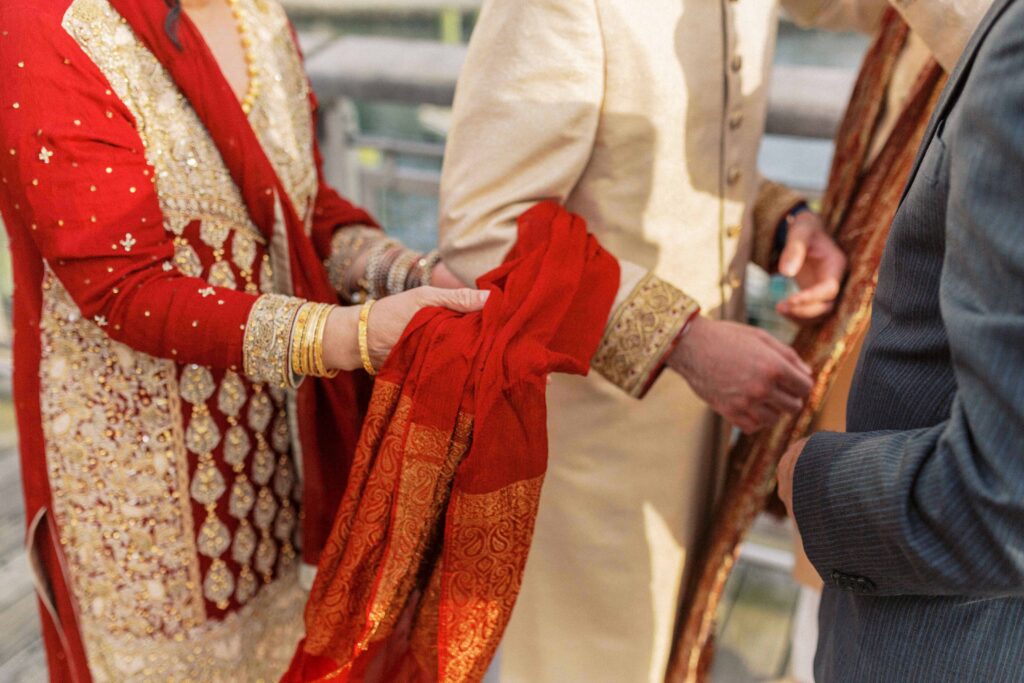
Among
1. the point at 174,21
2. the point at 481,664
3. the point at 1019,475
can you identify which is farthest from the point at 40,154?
the point at 1019,475

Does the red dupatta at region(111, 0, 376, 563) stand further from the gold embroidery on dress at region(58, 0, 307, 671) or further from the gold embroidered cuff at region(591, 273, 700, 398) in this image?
the gold embroidered cuff at region(591, 273, 700, 398)

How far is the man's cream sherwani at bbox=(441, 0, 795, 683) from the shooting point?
1.00 m

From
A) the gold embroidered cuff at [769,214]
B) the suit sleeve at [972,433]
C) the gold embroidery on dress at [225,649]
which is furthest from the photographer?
the gold embroidered cuff at [769,214]

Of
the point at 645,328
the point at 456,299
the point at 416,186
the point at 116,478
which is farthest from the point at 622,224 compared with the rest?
the point at 416,186

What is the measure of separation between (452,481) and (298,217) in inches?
15.9

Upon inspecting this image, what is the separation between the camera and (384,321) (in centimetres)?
90

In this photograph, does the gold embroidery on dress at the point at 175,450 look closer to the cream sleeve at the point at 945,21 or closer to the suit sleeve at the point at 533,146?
the suit sleeve at the point at 533,146

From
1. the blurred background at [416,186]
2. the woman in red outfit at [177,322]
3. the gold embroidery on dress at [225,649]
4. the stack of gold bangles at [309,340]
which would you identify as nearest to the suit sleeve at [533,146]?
the woman in red outfit at [177,322]

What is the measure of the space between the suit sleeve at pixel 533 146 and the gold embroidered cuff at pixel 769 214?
0.38 metres

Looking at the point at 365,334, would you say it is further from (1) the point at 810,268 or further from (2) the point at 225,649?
(1) the point at 810,268

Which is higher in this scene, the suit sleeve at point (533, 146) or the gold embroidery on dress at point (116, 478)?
the suit sleeve at point (533, 146)

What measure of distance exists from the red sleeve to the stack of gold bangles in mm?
58

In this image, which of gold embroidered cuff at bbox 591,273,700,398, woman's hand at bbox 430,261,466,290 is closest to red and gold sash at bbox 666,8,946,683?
gold embroidered cuff at bbox 591,273,700,398

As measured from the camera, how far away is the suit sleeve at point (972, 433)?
0.57 metres
